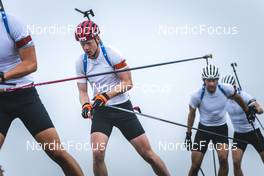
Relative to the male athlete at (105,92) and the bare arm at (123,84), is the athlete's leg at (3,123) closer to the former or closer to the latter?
the male athlete at (105,92)

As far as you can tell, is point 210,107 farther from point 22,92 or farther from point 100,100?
point 22,92

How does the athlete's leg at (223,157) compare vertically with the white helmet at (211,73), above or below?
below

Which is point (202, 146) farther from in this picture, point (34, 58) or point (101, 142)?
point (34, 58)

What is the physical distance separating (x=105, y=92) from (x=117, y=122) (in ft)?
1.62

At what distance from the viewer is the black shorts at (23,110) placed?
4.95 m

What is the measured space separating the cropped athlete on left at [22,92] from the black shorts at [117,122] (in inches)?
64.7

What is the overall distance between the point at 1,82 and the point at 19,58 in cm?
26

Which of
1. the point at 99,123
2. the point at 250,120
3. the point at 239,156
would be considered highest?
the point at 99,123

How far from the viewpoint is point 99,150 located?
6426 mm

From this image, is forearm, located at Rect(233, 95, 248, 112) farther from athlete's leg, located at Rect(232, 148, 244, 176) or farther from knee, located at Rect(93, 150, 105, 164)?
knee, located at Rect(93, 150, 105, 164)

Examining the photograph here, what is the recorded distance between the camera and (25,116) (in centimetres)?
497

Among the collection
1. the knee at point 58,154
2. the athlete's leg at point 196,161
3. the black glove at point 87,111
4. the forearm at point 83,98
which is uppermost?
the forearm at point 83,98

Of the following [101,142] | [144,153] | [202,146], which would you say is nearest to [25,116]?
[101,142]

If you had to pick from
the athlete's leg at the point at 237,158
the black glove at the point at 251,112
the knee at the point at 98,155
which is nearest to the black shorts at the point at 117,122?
the knee at the point at 98,155
